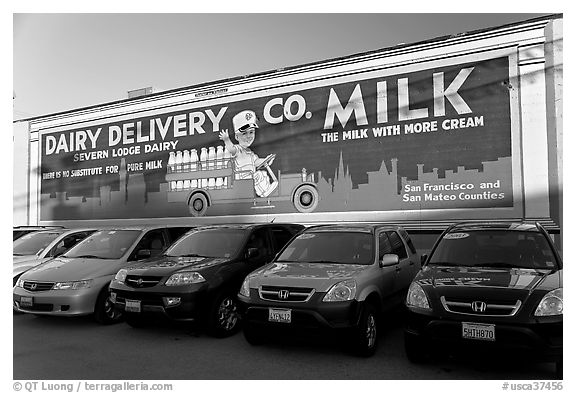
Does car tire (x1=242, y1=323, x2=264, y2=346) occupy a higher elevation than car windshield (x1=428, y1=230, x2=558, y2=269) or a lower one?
lower

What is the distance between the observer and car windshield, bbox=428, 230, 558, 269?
5.71 meters

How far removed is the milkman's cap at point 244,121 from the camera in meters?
12.8

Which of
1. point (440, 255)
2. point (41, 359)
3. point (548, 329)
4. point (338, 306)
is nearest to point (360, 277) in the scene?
point (338, 306)

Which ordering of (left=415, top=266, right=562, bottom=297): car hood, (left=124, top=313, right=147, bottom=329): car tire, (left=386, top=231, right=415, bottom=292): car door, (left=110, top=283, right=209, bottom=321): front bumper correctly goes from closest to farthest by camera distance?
(left=415, top=266, right=562, bottom=297): car hood, (left=110, top=283, right=209, bottom=321): front bumper, (left=124, top=313, right=147, bottom=329): car tire, (left=386, top=231, right=415, bottom=292): car door

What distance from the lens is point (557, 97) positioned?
9523 millimetres

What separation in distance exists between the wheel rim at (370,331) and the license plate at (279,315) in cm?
96

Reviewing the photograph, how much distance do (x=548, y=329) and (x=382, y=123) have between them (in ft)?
23.7

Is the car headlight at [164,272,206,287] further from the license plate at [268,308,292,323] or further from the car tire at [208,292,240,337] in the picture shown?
the license plate at [268,308,292,323]

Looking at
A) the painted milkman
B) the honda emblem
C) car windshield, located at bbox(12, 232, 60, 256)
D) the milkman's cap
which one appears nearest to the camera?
the honda emblem

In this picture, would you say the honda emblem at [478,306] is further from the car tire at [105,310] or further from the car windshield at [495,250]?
the car tire at [105,310]

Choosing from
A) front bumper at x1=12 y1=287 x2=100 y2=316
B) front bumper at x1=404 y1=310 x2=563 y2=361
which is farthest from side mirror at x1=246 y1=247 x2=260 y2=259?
front bumper at x1=404 y1=310 x2=563 y2=361

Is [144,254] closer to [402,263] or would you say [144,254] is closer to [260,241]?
[260,241]

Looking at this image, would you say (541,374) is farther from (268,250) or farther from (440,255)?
(268,250)

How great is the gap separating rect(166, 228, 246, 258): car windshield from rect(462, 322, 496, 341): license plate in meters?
3.77
